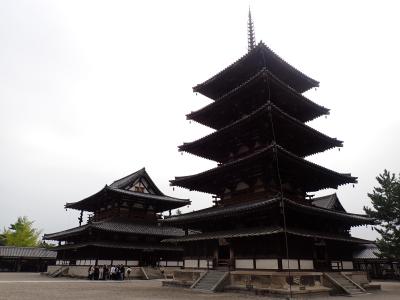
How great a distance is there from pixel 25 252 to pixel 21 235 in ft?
41.1

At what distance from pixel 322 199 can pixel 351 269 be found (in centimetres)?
1757

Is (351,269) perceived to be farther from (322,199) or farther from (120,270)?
(120,270)

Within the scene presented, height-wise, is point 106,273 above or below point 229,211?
below

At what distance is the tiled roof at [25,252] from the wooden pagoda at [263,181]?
37624 mm

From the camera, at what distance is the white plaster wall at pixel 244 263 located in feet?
69.8

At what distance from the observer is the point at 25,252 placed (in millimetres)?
54375

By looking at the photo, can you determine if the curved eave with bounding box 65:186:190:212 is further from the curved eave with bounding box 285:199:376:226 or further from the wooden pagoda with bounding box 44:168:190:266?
the curved eave with bounding box 285:199:376:226

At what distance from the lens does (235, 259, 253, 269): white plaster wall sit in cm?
2128

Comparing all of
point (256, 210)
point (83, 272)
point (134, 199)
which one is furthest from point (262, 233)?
point (134, 199)

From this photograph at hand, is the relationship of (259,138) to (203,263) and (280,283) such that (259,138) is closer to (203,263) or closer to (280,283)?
(280,283)

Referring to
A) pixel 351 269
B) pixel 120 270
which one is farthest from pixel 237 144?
pixel 120 270

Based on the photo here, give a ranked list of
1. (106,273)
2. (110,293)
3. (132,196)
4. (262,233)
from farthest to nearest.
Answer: (132,196) < (106,273) < (110,293) < (262,233)

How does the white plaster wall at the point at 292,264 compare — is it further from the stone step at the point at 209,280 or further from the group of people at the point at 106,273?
the group of people at the point at 106,273

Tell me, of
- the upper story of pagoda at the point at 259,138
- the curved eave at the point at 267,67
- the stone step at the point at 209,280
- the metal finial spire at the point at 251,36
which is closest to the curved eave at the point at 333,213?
the upper story of pagoda at the point at 259,138
